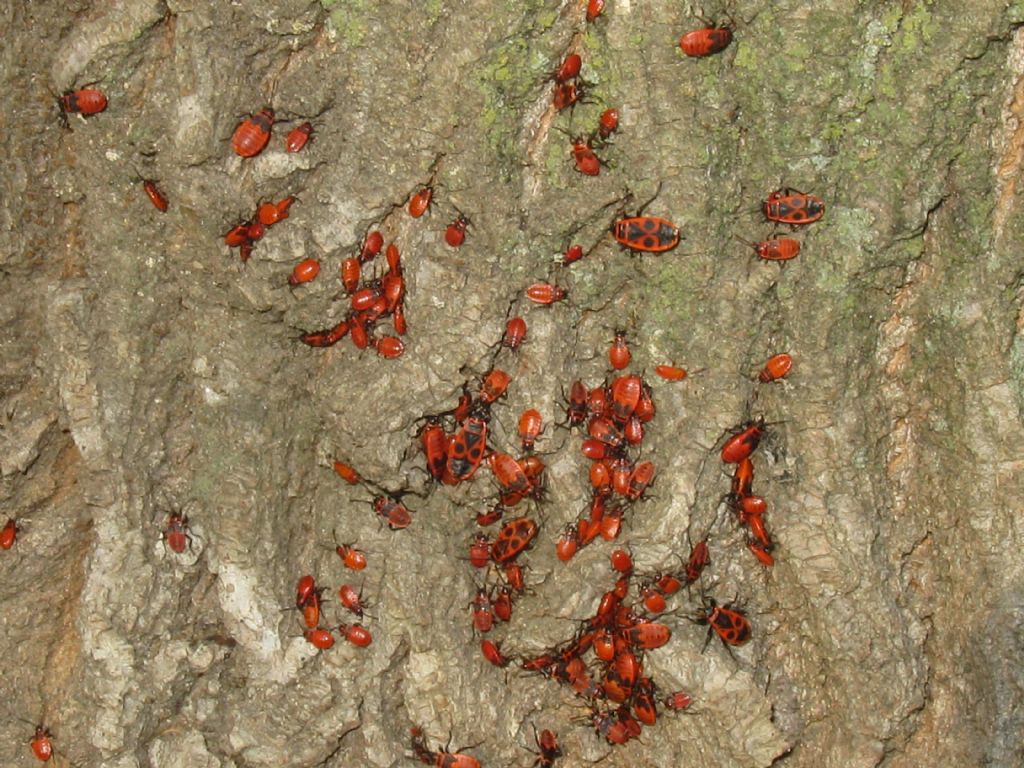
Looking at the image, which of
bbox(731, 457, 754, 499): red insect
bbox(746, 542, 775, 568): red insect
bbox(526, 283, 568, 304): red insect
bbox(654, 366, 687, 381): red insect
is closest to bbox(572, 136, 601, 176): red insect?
bbox(526, 283, 568, 304): red insect

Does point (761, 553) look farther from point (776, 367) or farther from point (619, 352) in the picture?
point (619, 352)

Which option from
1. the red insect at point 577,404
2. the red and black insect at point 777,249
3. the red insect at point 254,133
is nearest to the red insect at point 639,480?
the red insect at point 577,404

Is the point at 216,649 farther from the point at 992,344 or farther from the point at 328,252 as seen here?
the point at 992,344

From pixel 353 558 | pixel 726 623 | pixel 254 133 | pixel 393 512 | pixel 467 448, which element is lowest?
pixel 726 623

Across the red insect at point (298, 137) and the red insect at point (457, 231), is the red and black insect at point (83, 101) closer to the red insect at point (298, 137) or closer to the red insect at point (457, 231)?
the red insect at point (298, 137)

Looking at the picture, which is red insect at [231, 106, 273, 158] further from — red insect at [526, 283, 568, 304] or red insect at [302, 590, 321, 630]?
red insect at [302, 590, 321, 630]

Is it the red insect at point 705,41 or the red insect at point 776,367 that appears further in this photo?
the red insect at point 776,367

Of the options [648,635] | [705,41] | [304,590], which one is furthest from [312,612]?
[705,41]
